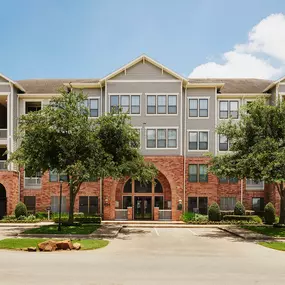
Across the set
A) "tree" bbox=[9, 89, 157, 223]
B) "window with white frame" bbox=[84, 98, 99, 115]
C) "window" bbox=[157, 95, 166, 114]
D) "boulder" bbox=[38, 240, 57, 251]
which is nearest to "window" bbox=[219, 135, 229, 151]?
Result: "window" bbox=[157, 95, 166, 114]

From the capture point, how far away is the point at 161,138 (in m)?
37.2

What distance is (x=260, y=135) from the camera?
27031 mm

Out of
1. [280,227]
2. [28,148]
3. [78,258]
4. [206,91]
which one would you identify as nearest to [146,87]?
[206,91]

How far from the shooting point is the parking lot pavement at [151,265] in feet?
40.2

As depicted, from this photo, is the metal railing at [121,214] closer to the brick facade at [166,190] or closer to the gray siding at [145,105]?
the brick facade at [166,190]

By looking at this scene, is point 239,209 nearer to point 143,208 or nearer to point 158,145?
point 143,208

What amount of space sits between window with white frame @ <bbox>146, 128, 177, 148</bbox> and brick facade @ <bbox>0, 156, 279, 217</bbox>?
3.74 ft

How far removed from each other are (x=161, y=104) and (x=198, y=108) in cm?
358

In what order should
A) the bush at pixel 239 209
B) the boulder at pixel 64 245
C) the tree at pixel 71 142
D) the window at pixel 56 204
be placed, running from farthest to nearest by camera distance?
the window at pixel 56 204 → the bush at pixel 239 209 → the tree at pixel 71 142 → the boulder at pixel 64 245

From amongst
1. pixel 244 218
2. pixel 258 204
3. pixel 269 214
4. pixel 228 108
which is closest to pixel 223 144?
pixel 228 108

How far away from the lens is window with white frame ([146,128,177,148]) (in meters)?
37.2

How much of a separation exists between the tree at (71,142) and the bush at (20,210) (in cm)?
964

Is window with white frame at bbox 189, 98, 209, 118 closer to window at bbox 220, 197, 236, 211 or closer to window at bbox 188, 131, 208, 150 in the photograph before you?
window at bbox 188, 131, 208, 150

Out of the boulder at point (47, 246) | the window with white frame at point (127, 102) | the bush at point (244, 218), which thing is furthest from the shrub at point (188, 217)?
the boulder at point (47, 246)
